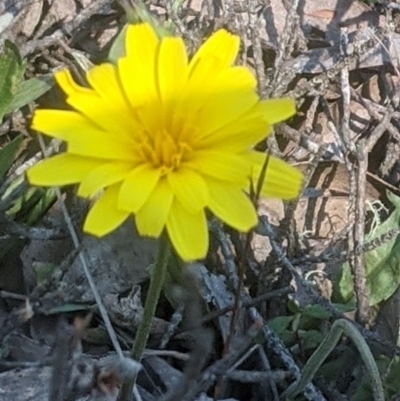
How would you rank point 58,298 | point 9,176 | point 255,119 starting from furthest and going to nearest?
1. point 9,176
2. point 58,298
3. point 255,119

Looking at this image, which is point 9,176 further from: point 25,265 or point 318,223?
point 318,223

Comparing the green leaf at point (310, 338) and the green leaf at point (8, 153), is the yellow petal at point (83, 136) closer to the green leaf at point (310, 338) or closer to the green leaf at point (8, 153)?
the green leaf at point (8, 153)

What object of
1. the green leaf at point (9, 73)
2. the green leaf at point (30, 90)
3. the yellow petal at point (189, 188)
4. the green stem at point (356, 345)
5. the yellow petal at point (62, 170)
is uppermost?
the yellow petal at point (62, 170)

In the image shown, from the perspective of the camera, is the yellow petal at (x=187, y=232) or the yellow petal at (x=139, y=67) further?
the yellow petal at (x=139, y=67)

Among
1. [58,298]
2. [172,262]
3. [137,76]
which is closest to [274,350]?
[172,262]

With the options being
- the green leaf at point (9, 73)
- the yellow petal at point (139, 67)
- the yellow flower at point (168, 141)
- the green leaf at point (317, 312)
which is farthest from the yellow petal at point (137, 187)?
the green leaf at point (9, 73)

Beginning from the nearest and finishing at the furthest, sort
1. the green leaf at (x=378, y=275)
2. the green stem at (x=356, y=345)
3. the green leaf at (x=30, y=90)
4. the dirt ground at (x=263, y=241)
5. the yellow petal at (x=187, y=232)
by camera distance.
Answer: the yellow petal at (x=187, y=232) < the green stem at (x=356, y=345) < the dirt ground at (x=263, y=241) < the green leaf at (x=378, y=275) < the green leaf at (x=30, y=90)

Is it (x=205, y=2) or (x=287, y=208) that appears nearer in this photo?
(x=287, y=208)

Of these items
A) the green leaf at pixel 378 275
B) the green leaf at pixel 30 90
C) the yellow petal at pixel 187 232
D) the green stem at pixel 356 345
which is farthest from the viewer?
the green leaf at pixel 30 90
